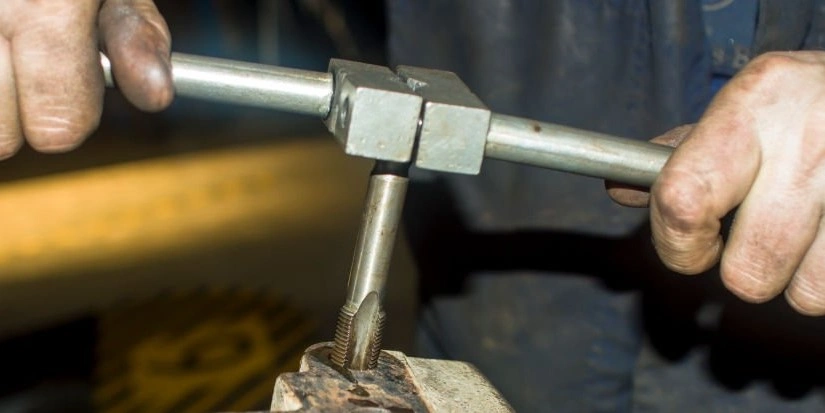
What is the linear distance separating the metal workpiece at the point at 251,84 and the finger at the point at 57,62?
8 cm

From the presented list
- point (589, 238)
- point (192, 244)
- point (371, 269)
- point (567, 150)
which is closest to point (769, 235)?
point (567, 150)

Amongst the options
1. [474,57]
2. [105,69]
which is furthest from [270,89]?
[474,57]

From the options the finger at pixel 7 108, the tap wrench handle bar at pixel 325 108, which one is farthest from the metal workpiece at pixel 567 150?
the finger at pixel 7 108

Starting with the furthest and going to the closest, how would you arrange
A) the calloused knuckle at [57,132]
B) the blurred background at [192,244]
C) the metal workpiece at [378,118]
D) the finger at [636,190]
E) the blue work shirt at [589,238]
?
the blurred background at [192,244] < the blue work shirt at [589,238] < the finger at [636,190] < the calloused knuckle at [57,132] < the metal workpiece at [378,118]

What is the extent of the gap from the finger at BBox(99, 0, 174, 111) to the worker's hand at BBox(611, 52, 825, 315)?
0.37 metres

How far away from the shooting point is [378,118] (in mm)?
663

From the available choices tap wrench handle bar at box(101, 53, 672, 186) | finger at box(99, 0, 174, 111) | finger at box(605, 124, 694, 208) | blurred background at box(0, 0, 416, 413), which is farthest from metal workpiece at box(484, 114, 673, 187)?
blurred background at box(0, 0, 416, 413)

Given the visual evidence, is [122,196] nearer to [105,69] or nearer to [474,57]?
[474,57]

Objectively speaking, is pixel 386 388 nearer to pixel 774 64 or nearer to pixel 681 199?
pixel 681 199

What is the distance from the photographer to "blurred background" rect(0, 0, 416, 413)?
2.11 m

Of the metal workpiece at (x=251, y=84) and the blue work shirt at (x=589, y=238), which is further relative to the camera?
the blue work shirt at (x=589, y=238)

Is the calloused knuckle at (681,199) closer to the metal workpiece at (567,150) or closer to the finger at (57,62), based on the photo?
the metal workpiece at (567,150)

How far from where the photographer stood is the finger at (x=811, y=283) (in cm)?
79

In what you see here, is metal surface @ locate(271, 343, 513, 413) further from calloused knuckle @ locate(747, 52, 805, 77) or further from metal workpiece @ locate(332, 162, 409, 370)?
calloused knuckle @ locate(747, 52, 805, 77)
